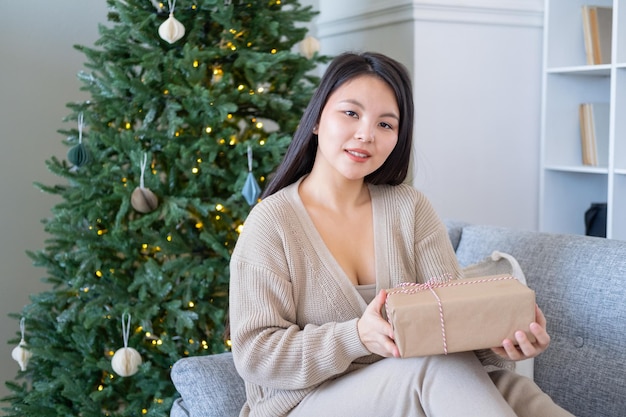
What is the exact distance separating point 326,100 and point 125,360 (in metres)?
1.00

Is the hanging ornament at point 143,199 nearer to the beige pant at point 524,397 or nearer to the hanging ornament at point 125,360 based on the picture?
the hanging ornament at point 125,360

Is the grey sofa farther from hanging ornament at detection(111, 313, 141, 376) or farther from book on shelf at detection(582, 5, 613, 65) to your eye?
book on shelf at detection(582, 5, 613, 65)

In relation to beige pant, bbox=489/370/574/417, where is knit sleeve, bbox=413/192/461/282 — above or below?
above

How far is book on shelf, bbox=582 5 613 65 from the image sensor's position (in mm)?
3330

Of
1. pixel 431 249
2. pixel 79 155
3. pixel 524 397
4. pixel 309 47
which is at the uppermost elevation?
pixel 309 47

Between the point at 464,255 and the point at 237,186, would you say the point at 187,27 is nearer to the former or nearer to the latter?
the point at 237,186

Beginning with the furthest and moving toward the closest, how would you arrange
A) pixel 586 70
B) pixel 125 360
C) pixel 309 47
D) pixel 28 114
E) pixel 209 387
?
1. pixel 586 70
2. pixel 28 114
3. pixel 309 47
4. pixel 125 360
5. pixel 209 387

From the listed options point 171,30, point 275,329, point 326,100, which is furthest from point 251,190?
point 275,329

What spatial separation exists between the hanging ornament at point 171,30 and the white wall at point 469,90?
1073 mm

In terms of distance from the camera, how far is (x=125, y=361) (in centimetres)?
234

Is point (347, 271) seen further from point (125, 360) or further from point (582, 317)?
point (125, 360)

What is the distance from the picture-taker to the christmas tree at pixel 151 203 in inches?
94.0

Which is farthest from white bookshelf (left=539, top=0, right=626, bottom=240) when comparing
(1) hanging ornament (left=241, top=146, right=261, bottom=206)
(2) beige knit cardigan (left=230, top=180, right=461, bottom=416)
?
(2) beige knit cardigan (left=230, top=180, right=461, bottom=416)

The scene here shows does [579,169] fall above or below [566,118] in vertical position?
below
